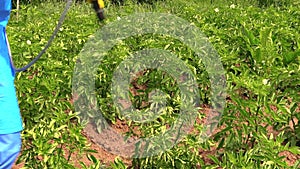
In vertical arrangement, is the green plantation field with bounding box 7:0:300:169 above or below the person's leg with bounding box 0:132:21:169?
below

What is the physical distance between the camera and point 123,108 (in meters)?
3.52

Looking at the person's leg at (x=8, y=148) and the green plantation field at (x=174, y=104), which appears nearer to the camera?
the person's leg at (x=8, y=148)

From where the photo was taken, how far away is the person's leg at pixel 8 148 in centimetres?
228

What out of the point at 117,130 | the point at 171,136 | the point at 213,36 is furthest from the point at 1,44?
the point at 213,36

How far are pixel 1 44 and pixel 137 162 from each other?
1.19 metres

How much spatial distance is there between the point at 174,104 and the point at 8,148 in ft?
4.06

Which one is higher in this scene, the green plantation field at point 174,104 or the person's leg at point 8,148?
the person's leg at point 8,148

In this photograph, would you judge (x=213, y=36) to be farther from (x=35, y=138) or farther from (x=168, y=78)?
(x=35, y=138)

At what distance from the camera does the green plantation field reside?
8.65 feet

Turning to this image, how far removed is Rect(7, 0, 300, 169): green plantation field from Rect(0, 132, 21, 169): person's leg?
33 cm

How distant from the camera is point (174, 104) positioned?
330cm

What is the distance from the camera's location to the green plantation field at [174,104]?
8.65 ft

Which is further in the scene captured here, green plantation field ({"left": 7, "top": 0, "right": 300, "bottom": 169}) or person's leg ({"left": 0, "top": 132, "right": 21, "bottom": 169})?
green plantation field ({"left": 7, "top": 0, "right": 300, "bottom": 169})

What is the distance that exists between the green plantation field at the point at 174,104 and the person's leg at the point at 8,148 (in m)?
0.33
